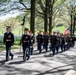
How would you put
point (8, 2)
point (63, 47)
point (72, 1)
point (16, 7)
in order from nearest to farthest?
point (63, 47), point (8, 2), point (16, 7), point (72, 1)

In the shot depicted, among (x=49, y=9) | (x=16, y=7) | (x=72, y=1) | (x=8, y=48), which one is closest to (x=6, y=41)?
(x=8, y=48)

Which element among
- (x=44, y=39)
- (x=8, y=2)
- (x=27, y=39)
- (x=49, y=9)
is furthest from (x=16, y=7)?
(x=27, y=39)

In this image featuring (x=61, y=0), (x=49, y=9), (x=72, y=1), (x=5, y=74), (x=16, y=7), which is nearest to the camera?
(x=5, y=74)

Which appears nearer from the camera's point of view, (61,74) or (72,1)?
(61,74)

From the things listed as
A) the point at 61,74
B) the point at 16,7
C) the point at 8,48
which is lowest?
the point at 61,74

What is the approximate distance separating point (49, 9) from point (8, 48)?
33765mm

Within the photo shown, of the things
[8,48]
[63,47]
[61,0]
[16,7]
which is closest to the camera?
[8,48]

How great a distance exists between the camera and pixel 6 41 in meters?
16.3

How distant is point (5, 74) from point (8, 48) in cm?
498

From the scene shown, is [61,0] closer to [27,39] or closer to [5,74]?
[27,39]

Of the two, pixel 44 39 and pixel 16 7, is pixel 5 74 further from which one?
pixel 16 7

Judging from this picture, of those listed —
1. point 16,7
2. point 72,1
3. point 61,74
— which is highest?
point 72,1

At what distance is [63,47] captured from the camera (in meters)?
29.9

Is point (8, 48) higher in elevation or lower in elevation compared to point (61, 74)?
higher
